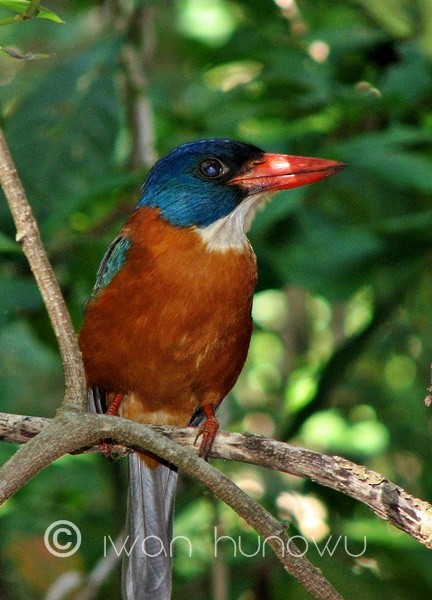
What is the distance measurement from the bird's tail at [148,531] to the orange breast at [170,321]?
40 centimetres

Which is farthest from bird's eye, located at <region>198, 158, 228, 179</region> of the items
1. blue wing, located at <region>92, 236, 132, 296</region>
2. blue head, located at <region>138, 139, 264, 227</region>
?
→ blue wing, located at <region>92, 236, 132, 296</region>

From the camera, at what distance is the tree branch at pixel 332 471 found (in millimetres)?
2807

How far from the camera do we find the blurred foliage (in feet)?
15.7

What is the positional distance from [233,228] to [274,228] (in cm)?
127

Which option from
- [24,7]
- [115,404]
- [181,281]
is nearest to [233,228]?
[181,281]

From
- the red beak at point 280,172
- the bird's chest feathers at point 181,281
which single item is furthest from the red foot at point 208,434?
the red beak at point 280,172

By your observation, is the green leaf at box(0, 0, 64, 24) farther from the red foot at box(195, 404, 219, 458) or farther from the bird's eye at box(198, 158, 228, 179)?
the bird's eye at box(198, 158, 228, 179)

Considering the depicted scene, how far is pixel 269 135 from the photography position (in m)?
5.74

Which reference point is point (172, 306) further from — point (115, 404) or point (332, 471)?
point (332, 471)

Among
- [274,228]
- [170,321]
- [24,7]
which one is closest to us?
[24,7]

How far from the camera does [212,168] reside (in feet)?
14.6

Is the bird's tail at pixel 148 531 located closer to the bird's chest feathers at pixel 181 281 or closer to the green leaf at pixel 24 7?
the bird's chest feathers at pixel 181 281

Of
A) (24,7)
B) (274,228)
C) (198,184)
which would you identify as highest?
(24,7)

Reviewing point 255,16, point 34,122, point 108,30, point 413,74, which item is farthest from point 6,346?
point 413,74
